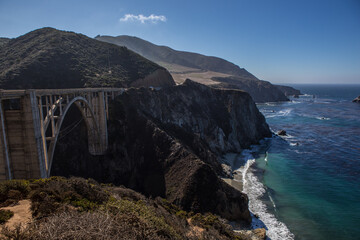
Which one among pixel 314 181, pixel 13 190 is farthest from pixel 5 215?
pixel 314 181

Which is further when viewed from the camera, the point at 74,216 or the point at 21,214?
the point at 21,214

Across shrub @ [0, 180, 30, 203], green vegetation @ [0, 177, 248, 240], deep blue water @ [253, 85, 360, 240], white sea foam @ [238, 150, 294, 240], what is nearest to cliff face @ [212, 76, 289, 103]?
deep blue water @ [253, 85, 360, 240]

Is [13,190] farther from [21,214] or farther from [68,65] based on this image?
[68,65]

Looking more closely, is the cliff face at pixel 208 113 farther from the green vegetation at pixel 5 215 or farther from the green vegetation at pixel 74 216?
the green vegetation at pixel 5 215

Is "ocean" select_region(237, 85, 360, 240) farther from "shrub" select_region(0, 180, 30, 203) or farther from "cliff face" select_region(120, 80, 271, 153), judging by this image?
"shrub" select_region(0, 180, 30, 203)

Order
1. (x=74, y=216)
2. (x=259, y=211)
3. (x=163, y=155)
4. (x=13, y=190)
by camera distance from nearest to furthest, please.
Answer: (x=74, y=216) → (x=13, y=190) → (x=259, y=211) → (x=163, y=155)

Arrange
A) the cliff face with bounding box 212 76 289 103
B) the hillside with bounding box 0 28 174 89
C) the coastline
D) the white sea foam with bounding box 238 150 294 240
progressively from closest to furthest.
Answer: the white sea foam with bounding box 238 150 294 240 < the coastline < the hillside with bounding box 0 28 174 89 < the cliff face with bounding box 212 76 289 103
